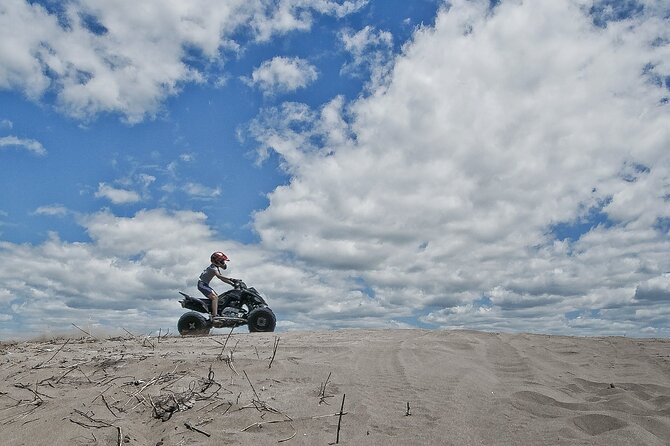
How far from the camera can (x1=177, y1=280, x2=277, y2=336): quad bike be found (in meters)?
11.7

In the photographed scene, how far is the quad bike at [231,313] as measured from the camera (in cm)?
1172

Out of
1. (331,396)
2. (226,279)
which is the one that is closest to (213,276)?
(226,279)

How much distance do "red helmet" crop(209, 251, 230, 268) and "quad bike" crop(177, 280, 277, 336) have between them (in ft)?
1.85

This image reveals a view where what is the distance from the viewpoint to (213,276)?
40.7ft

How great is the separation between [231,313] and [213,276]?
97 centimetres

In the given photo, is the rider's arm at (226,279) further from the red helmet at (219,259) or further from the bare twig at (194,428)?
the bare twig at (194,428)

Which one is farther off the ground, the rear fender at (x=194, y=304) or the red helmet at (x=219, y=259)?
the red helmet at (x=219, y=259)

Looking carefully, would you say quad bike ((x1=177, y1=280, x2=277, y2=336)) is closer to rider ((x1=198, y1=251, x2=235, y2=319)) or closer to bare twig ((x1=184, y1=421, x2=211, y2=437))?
rider ((x1=198, y1=251, x2=235, y2=319))

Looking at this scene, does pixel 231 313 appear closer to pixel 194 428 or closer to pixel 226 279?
pixel 226 279

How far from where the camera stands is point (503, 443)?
3812 millimetres

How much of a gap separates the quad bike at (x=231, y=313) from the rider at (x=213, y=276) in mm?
174

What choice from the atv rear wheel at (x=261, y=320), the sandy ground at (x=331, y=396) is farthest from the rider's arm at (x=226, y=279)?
the sandy ground at (x=331, y=396)

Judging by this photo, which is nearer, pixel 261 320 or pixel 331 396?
pixel 331 396

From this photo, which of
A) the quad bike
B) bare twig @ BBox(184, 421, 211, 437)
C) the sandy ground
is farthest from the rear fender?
bare twig @ BBox(184, 421, 211, 437)
